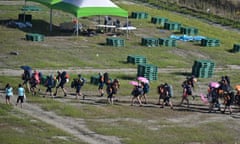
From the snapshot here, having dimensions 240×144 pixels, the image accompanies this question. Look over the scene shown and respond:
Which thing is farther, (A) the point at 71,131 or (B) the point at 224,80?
(B) the point at 224,80

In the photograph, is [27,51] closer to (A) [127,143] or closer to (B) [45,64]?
(B) [45,64]

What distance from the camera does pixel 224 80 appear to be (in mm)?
41062

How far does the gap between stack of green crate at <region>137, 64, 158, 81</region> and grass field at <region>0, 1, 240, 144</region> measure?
0.55 metres

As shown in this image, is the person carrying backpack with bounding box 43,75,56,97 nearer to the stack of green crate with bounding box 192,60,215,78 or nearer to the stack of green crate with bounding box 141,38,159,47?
the stack of green crate with bounding box 192,60,215,78

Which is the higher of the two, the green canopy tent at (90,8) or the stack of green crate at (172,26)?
the green canopy tent at (90,8)

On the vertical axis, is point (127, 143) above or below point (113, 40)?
below

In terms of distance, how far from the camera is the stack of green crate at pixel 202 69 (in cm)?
4862

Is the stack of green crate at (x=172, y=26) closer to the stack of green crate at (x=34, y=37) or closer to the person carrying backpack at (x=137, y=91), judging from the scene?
the stack of green crate at (x=34, y=37)

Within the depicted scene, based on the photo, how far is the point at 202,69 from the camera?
48.7 meters

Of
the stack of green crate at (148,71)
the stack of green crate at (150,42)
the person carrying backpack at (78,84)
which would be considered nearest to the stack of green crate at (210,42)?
the stack of green crate at (150,42)

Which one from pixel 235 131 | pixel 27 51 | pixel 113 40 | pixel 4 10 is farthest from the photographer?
pixel 4 10

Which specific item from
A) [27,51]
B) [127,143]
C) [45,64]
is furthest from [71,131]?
[27,51]

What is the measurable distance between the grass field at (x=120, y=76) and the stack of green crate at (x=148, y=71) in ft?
1.79

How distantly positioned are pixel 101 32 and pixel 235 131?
88.8 ft
